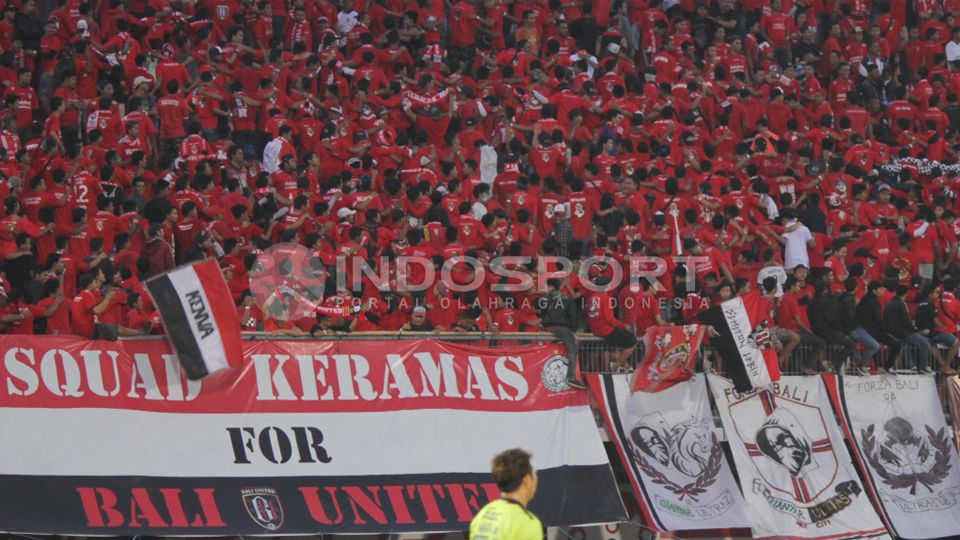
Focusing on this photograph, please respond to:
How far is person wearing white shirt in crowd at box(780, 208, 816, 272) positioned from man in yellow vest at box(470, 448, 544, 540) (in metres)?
12.1

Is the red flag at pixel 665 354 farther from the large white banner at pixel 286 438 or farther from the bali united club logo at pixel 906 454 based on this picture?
the bali united club logo at pixel 906 454

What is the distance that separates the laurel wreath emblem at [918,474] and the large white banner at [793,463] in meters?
0.36

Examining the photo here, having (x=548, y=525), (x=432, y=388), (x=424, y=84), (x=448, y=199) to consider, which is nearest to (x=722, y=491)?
(x=548, y=525)

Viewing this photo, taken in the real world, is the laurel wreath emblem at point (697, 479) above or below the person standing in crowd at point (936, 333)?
below

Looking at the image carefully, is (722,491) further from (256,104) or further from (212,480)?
(256,104)

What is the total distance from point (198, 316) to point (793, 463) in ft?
22.9

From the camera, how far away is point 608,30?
2656cm

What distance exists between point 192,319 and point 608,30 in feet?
40.8

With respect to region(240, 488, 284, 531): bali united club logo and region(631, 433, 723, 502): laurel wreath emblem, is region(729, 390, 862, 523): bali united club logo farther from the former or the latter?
region(240, 488, 284, 531): bali united club logo

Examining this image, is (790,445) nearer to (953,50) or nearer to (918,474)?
(918,474)

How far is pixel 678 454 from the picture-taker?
17.8 metres

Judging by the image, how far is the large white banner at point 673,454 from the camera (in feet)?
57.6

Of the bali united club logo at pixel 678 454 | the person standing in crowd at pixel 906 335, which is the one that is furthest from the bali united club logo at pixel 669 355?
the person standing in crowd at pixel 906 335

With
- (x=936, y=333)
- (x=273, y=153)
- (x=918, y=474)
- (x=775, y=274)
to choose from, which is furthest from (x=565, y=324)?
(x=273, y=153)
